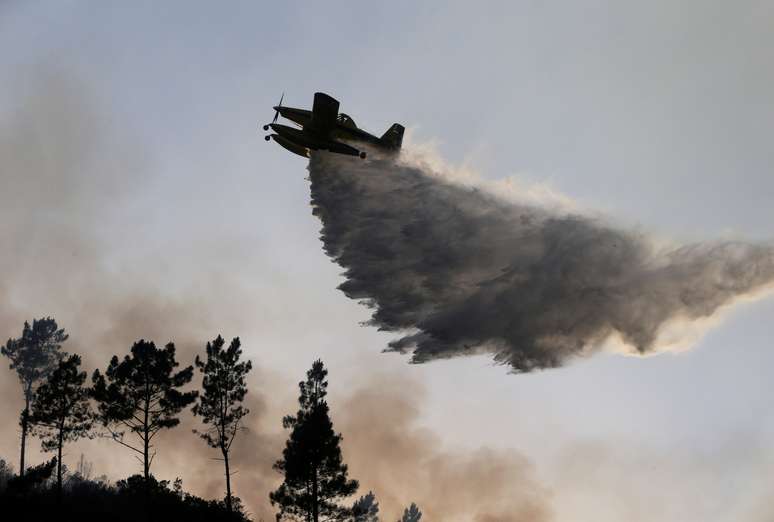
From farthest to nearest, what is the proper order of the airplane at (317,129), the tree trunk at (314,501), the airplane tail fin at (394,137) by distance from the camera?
the airplane tail fin at (394,137) → the airplane at (317,129) → the tree trunk at (314,501)

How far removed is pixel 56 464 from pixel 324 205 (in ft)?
73.7

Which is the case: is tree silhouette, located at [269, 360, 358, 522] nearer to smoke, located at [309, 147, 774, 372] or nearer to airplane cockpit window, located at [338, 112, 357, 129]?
smoke, located at [309, 147, 774, 372]

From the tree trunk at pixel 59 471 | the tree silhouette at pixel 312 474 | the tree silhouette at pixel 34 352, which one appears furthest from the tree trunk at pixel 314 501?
the tree silhouette at pixel 34 352

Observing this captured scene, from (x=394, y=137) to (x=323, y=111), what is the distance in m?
6.61

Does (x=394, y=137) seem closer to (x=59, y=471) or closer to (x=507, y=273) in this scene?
(x=507, y=273)

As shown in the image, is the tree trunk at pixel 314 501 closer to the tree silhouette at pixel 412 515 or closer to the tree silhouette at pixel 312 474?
the tree silhouette at pixel 312 474

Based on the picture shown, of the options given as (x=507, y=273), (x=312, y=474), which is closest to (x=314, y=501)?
(x=312, y=474)

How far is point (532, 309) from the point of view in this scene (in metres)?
36.5

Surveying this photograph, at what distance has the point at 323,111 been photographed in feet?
145

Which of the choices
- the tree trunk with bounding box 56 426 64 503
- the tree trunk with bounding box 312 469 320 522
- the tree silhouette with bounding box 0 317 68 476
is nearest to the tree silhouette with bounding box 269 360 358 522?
the tree trunk with bounding box 312 469 320 522

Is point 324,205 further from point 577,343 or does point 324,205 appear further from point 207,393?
point 577,343

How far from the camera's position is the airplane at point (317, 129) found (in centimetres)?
4388

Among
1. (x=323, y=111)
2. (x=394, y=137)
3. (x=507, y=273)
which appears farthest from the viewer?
(x=394, y=137)

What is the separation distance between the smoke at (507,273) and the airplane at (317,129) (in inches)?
104
